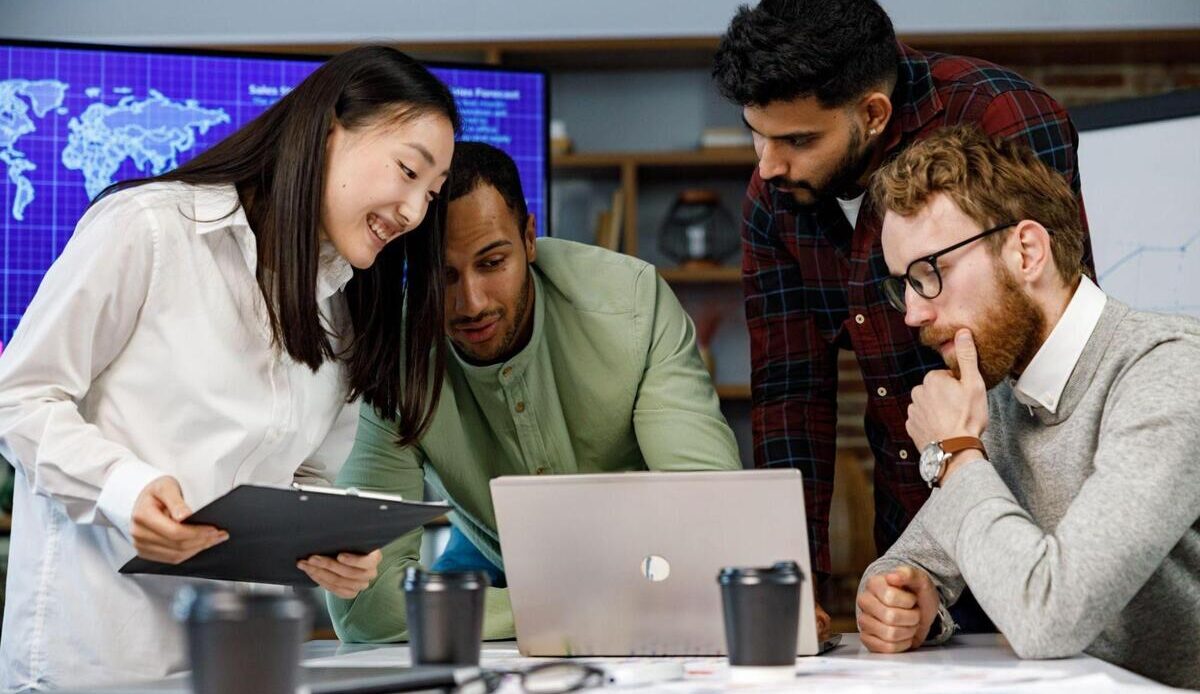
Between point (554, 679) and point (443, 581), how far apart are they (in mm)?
126

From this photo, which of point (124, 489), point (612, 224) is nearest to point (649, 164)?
point (612, 224)

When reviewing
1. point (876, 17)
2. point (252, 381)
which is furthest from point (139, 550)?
point (876, 17)

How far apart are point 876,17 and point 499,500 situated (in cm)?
101

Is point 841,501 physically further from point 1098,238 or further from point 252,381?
point 252,381

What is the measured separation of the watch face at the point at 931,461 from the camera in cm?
146

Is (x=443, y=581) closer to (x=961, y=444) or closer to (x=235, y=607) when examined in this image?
(x=235, y=607)

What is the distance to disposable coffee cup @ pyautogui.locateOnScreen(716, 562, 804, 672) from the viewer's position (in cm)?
105

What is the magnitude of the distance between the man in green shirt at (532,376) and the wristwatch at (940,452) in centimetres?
47

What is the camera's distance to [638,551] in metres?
1.28

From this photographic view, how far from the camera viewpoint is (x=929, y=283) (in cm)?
155

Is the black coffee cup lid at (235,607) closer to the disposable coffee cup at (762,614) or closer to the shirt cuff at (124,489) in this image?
the disposable coffee cup at (762,614)

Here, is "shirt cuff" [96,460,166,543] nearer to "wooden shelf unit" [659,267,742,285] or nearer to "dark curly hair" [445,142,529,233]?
"dark curly hair" [445,142,529,233]

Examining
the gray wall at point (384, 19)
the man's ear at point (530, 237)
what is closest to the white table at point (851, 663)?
the man's ear at point (530, 237)

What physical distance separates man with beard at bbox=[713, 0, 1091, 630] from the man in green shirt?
17 centimetres
